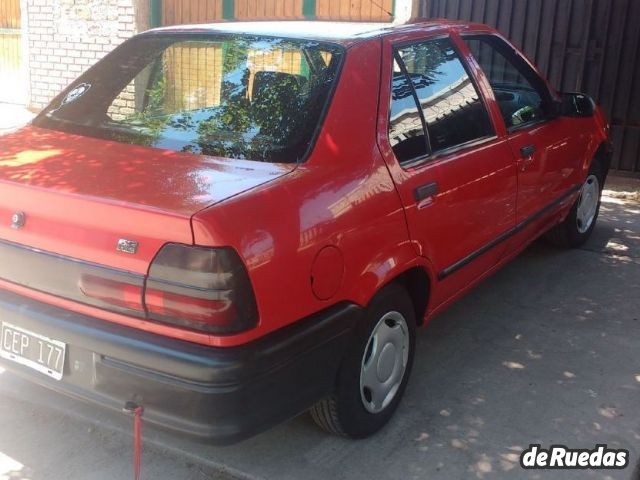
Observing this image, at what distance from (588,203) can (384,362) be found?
10.3 feet

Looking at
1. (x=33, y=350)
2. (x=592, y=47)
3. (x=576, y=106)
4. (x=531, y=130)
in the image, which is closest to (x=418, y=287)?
(x=531, y=130)

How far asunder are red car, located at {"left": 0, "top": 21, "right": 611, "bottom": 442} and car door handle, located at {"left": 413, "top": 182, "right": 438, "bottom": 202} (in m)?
0.03

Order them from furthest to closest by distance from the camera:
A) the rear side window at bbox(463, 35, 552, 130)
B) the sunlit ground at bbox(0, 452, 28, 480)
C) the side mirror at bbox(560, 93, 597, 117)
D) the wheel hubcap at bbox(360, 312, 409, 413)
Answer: the side mirror at bbox(560, 93, 597, 117) < the rear side window at bbox(463, 35, 552, 130) < the wheel hubcap at bbox(360, 312, 409, 413) < the sunlit ground at bbox(0, 452, 28, 480)

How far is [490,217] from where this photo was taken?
3.82 metres

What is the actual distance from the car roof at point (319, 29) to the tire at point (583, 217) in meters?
2.12

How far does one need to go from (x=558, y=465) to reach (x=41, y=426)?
2.16m

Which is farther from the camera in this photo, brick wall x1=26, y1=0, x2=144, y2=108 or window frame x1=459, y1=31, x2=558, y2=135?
brick wall x1=26, y1=0, x2=144, y2=108

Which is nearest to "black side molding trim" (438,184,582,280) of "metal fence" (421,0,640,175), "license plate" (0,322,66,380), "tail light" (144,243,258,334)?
"tail light" (144,243,258,334)

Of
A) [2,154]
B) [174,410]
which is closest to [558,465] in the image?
[174,410]

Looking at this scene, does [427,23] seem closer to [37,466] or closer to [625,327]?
[625,327]

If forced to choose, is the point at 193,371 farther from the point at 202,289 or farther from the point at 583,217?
the point at 583,217

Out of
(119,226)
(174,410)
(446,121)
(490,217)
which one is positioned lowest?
(174,410)

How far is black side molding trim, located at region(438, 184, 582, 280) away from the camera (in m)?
Result: 3.53

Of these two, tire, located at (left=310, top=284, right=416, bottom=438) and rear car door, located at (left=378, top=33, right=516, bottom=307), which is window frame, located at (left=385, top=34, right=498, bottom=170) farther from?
tire, located at (left=310, top=284, right=416, bottom=438)
